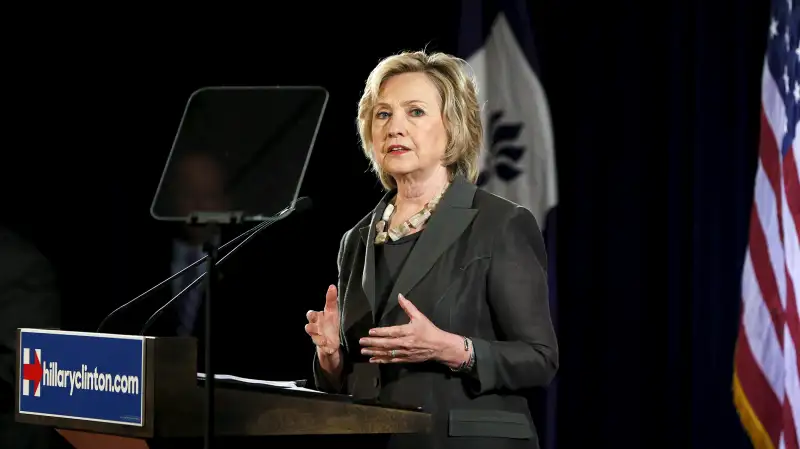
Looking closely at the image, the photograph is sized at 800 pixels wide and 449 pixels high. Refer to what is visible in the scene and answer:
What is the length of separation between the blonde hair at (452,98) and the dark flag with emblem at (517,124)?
5.70ft

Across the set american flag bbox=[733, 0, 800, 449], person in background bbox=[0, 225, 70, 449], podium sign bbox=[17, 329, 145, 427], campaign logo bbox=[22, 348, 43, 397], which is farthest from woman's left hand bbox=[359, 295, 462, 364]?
american flag bbox=[733, 0, 800, 449]

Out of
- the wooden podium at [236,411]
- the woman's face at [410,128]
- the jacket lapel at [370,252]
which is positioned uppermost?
the woman's face at [410,128]

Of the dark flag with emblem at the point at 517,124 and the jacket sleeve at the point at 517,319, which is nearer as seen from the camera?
the jacket sleeve at the point at 517,319

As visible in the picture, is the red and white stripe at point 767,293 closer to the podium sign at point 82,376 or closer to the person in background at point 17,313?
the person in background at point 17,313

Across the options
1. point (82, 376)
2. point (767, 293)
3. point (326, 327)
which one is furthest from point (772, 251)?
point (82, 376)

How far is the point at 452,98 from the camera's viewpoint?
209cm

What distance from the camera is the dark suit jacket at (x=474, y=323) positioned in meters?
1.87

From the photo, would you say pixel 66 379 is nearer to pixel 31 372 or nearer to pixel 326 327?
pixel 31 372

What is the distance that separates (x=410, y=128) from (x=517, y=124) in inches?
76.8

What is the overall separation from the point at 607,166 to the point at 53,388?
2.46 meters

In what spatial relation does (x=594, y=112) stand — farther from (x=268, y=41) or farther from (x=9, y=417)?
(x=9, y=417)

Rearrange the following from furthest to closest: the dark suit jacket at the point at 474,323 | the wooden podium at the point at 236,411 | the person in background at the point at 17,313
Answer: the person in background at the point at 17,313 < the dark suit jacket at the point at 474,323 < the wooden podium at the point at 236,411

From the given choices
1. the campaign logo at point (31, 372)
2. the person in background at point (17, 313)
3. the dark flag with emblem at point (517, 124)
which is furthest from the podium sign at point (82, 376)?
the dark flag with emblem at point (517, 124)

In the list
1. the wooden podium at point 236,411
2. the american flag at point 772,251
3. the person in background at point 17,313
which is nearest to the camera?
the wooden podium at point 236,411
